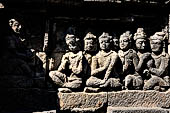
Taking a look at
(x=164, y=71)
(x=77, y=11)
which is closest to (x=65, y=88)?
(x=77, y=11)

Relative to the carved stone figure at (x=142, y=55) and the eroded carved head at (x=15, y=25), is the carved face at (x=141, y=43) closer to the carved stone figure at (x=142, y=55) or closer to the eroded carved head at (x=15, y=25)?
the carved stone figure at (x=142, y=55)

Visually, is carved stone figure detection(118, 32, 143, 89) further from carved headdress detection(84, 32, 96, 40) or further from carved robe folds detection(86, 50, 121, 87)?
carved headdress detection(84, 32, 96, 40)

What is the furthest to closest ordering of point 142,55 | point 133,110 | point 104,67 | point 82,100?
1. point 142,55
2. point 104,67
3. point 82,100
4. point 133,110

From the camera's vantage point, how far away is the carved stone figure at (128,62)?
4301mm

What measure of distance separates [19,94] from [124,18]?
2.17 m

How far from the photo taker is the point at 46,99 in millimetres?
4109

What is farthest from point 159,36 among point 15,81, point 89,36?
point 15,81

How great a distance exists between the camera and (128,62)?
14.2ft

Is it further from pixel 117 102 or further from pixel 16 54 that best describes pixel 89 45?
pixel 16 54

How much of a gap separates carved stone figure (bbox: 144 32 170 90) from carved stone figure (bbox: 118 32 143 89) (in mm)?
197

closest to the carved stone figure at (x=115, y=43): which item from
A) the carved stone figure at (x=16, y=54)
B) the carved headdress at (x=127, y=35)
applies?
the carved headdress at (x=127, y=35)

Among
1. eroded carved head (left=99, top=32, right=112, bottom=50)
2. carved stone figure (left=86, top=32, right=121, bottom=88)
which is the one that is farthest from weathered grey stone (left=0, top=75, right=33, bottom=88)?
eroded carved head (left=99, top=32, right=112, bottom=50)

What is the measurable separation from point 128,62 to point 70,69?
3.28 ft

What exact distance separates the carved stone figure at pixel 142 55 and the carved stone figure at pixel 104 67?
16.4 inches
